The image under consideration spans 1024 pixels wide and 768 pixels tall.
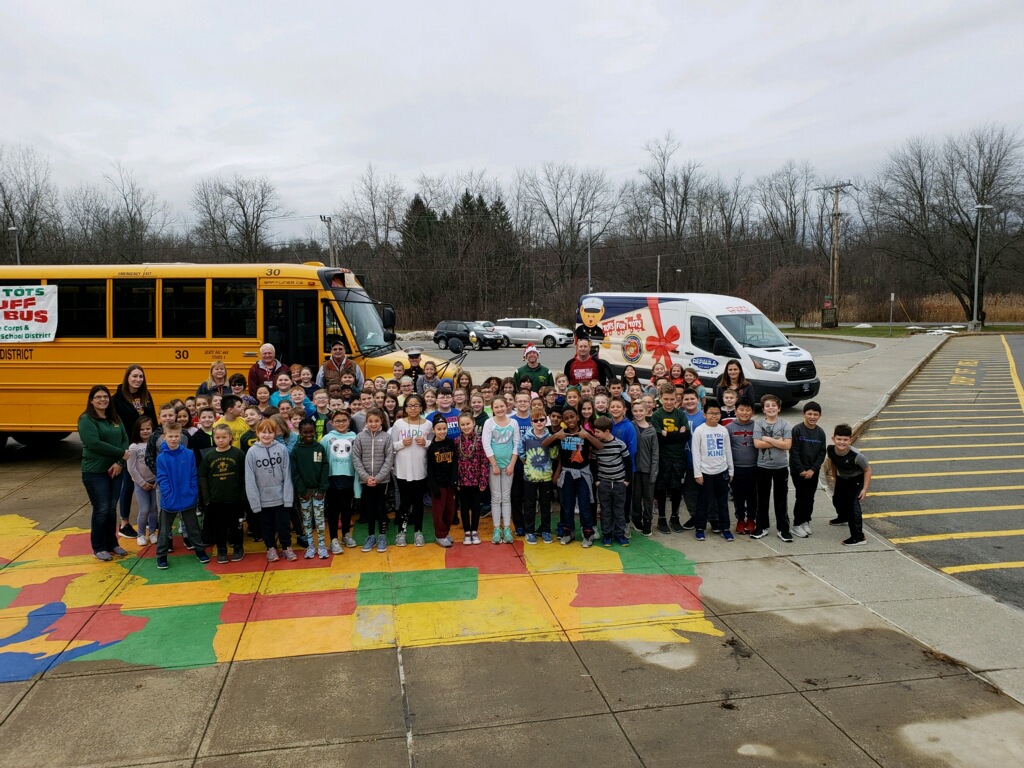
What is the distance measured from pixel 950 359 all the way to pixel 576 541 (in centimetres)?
2571

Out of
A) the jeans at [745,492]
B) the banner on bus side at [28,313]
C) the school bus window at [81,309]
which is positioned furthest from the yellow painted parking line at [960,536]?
the banner on bus side at [28,313]

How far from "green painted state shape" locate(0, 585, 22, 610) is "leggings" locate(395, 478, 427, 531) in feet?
11.6

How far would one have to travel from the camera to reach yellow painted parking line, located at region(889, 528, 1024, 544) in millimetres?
7461

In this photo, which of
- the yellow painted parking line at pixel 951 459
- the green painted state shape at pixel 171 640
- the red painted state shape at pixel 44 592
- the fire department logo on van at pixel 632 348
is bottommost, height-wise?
the green painted state shape at pixel 171 640

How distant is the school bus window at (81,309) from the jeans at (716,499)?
935 centimetres

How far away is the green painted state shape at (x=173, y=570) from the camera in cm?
636

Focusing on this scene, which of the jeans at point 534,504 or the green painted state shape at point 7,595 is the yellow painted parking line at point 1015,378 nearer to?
the jeans at point 534,504

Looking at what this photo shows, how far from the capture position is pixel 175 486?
6.50 m

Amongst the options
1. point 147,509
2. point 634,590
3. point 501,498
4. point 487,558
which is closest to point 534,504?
point 501,498

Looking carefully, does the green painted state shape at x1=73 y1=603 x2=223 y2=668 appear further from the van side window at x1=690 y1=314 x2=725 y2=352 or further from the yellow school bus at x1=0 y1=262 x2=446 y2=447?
the van side window at x1=690 y1=314 x2=725 y2=352

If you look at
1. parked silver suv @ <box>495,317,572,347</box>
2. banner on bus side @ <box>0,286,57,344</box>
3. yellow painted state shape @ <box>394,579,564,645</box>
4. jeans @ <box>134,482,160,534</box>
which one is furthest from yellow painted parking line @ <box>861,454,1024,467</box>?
parked silver suv @ <box>495,317,572,347</box>

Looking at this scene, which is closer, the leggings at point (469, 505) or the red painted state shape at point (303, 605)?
the red painted state shape at point (303, 605)

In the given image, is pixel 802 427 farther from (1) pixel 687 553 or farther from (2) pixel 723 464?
(1) pixel 687 553

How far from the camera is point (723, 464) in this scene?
7.35 meters
